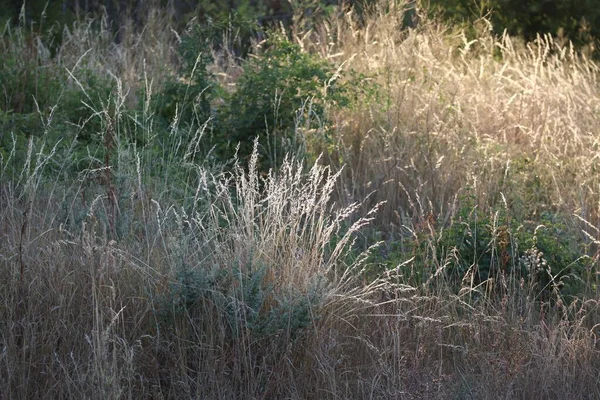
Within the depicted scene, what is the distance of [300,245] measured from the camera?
5.14m

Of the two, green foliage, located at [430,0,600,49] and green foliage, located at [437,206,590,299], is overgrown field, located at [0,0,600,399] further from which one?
green foliage, located at [430,0,600,49]

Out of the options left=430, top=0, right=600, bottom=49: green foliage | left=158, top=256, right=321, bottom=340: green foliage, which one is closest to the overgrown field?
left=158, top=256, right=321, bottom=340: green foliage

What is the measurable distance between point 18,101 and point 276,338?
416 centimetres

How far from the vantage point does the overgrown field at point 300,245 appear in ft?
14.5

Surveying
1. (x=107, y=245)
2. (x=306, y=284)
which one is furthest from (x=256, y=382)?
(x=107, y=245)

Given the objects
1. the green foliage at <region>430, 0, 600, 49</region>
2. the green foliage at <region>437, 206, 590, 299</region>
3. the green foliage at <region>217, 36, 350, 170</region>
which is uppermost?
the green foliage at <region>430, 0, 600, 49</region>

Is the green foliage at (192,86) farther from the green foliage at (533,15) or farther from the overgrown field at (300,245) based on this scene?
the green foliage at (533,15)

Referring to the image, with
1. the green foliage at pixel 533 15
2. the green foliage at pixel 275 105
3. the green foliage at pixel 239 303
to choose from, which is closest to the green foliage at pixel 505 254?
the green foliage at pixel 239 303

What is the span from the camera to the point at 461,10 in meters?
10.2

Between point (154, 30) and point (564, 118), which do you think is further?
point (154, 30)

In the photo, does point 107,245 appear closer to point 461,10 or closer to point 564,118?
point 564,118

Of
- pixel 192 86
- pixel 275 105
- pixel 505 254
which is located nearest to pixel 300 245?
pixel 505 254

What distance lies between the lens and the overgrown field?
14.5 ft

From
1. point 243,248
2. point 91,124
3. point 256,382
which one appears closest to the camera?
point 256,382
